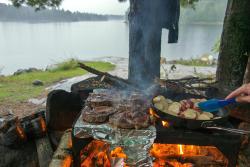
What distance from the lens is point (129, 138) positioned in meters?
2.41

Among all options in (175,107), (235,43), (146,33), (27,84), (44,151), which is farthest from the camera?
(27,84)

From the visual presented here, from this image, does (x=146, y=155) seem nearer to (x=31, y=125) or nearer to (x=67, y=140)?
(x=67, y=140)

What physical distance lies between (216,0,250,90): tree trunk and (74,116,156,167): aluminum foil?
10.2ft

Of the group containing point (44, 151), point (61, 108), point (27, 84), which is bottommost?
point (27, 84)

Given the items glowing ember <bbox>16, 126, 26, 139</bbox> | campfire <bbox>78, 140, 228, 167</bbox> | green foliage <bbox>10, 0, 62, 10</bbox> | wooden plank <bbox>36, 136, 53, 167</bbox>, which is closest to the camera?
campfire <bbox>78, 140, 228, 167</bbox>

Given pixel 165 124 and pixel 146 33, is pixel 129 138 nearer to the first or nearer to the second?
pixel 165 124

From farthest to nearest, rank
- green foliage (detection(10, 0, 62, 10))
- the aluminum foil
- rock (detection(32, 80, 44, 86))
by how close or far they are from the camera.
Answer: rock (detection(32, 80, 44, 86))
green foliage (detection(10, 0, 62, 10))
the aluminum foil

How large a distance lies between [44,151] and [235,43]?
4179 mm

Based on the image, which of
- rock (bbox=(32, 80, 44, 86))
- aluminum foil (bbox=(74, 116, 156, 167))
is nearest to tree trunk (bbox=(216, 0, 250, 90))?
aluminum foil (bbox=(74, 116, 156, 167))

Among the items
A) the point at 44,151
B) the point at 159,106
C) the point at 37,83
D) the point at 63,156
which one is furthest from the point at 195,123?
the point at 37,83

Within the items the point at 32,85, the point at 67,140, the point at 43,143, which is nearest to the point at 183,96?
the point at 67,140

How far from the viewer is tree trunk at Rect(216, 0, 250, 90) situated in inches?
196

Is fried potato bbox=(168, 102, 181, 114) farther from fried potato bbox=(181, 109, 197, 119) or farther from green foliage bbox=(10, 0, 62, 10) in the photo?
green foliage bbox=(10, 0, 62, 10)

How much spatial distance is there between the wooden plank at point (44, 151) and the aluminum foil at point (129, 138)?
1313 mm
